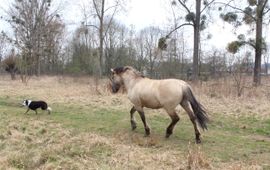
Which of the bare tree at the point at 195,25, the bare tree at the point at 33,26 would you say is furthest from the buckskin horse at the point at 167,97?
the bare tree at the point at 33,26

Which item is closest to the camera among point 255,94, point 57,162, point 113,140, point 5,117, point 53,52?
point 57,162

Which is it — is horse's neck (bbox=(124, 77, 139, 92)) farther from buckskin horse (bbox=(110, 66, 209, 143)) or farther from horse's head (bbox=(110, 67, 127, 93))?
horse's head (bbox=(110, 67, 127, 93))

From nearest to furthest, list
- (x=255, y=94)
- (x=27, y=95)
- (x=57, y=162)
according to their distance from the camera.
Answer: (x=57, y=162) → (x=255, y=94) → (x=27, y=95)

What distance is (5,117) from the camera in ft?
38.8

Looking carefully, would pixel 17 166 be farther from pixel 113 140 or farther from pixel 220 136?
pixel 220 136

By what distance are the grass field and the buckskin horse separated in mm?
543

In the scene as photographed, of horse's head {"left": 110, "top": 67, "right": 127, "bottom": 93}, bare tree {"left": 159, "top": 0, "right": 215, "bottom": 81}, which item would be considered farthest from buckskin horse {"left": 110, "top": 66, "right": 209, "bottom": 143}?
bare tree {"left": 159, "top": 0, "right": 215, "bottom": 81}

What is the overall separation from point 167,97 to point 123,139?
1.51 m

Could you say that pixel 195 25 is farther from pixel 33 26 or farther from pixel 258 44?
pixel 33 26

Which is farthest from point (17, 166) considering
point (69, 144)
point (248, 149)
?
point (248, 149)

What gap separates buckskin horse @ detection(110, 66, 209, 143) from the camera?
870 cm

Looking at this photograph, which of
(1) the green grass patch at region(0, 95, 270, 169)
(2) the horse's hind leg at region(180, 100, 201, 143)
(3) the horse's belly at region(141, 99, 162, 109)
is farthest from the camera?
(3) the horse's belly at region(141, 99, 162, 109)

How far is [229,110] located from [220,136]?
163 inches

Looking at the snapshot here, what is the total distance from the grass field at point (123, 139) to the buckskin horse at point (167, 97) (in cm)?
54
